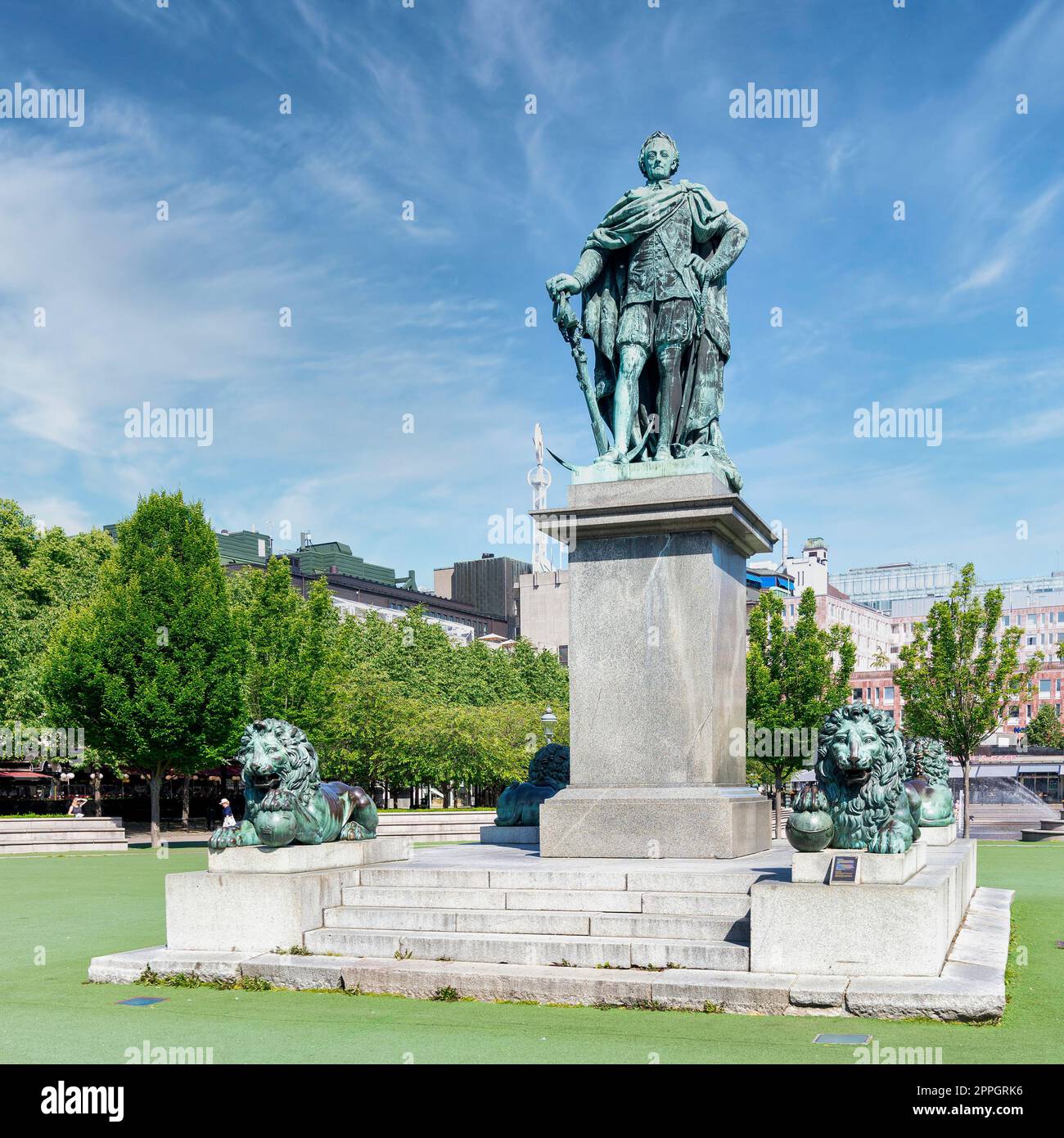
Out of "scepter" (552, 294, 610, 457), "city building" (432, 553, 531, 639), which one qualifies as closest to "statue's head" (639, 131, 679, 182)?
"scepter" (552, 294, 610, 457)

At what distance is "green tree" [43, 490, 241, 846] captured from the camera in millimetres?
38281

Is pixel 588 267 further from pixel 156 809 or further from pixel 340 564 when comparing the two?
pixel 340 564

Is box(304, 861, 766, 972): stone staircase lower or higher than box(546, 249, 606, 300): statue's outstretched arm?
lower

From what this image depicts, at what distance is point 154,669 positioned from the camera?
38.6 m

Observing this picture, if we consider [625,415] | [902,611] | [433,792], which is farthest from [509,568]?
[625,415]

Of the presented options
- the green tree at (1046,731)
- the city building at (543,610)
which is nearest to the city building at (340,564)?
the city building at (543,610)

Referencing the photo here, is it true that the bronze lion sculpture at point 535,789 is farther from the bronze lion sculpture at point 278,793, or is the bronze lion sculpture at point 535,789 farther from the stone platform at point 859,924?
the stone platform at point 859,924

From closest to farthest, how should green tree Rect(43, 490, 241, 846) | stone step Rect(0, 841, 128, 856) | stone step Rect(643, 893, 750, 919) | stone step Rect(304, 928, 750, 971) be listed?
stone step Rect(304, 928, 750, 971)
stone step Rect(643, 893, 750, 919)
stone step Rect(0, 841, 128, 856)
green tree Rect(43, 490, 241, 846)

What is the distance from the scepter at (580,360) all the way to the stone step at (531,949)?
6190mm

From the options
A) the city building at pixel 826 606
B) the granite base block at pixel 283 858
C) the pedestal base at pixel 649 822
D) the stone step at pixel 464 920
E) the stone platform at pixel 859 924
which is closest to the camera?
the stone platform at pixel 859 924

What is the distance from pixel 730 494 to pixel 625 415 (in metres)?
1.78

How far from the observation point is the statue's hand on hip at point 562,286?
13.9 meters

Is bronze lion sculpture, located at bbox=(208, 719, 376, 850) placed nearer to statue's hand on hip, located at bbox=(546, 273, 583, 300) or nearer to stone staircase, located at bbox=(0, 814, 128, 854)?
statue's hand on hip, located at bbox=(546, 273, 583, 300)
